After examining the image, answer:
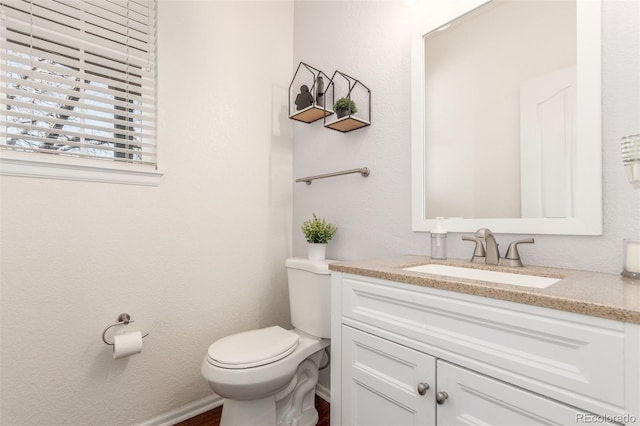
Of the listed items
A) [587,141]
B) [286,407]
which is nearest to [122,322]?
[286,407]

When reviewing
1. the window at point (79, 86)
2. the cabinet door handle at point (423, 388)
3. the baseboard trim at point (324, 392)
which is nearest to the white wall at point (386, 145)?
the cabinet door handle at point (423, 388)

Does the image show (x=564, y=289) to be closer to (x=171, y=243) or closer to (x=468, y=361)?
(x=468, y=361)

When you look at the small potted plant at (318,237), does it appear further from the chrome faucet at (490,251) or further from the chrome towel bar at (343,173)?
the chrome faucet at (490,251)

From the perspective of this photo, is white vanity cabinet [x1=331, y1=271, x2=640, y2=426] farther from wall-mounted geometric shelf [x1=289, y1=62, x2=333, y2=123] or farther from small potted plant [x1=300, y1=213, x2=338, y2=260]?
wall-mounted geometric shelf [x1=289, y1=62, x2=333, y2=123]

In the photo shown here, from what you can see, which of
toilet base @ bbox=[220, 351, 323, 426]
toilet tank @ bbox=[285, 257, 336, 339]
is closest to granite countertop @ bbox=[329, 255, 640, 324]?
toilet tank @ bbox=[285, 257, 336, 339]

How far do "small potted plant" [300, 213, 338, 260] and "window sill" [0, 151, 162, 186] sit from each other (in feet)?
2.70

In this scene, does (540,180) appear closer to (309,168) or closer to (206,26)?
(309,168)

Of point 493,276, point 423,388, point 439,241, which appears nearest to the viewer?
point 423,388

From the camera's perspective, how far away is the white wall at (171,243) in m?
1.24

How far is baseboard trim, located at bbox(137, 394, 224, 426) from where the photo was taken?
4.97 feet

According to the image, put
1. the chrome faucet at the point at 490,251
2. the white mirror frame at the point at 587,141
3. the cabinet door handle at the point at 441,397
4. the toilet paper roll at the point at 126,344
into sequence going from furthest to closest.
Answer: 1. the toilet paper roll at the point at 126,344
2. the chrome faucet at the point at 490,251
3. the white mirror frame at the point at 587,141
4. the cabinet door handle at the point at 441,397

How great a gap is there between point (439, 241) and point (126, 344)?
141 cm

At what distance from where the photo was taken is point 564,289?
2.36ft

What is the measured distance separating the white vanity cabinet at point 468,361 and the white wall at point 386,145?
1.52 feet
